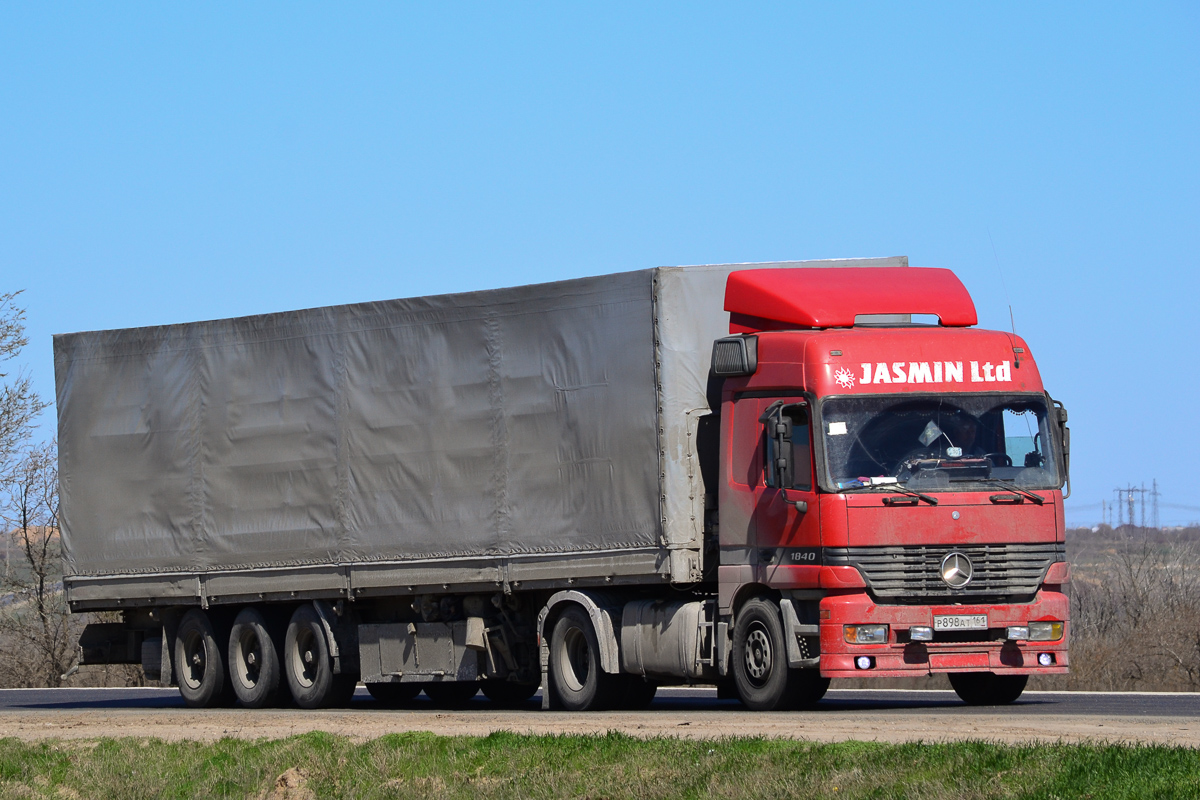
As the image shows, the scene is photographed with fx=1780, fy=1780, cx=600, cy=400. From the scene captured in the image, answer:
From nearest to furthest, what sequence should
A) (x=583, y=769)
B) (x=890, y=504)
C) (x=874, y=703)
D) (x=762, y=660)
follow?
1. (x=583, y=769)
2. (x=890, y=504)
3. (x=762, y=660)
4. (x=874, y=703)

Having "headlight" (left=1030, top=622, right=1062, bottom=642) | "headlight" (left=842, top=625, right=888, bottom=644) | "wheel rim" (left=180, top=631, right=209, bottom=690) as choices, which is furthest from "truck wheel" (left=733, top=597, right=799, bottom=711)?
"wheel rim" (left=180, top=631, right=209, bottom=690)

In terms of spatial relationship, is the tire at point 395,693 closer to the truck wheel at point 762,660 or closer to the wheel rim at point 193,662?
the wheel rim at point 193,662

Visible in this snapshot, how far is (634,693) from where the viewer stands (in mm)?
18359

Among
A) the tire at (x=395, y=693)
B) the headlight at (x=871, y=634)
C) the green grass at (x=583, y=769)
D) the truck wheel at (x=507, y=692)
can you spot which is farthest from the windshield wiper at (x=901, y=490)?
the tire at (x=395, y=693)

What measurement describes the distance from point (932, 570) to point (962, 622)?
0.54 metres

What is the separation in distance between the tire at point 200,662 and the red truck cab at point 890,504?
26.4 feet

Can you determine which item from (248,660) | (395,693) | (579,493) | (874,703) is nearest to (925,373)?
(579,493)

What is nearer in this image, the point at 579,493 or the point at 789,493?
the point at 789,493

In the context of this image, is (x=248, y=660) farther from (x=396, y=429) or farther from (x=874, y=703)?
(x=874, y=703)

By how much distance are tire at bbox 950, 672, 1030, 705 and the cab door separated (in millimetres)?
2326

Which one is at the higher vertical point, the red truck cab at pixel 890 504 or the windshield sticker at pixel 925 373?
the windshield sticker at pixel 925 373

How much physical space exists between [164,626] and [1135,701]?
12.0m

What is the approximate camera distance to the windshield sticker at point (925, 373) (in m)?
16.1

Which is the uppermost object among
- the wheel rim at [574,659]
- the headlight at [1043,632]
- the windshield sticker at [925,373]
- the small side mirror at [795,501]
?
the windshield sticker at [925,373]
